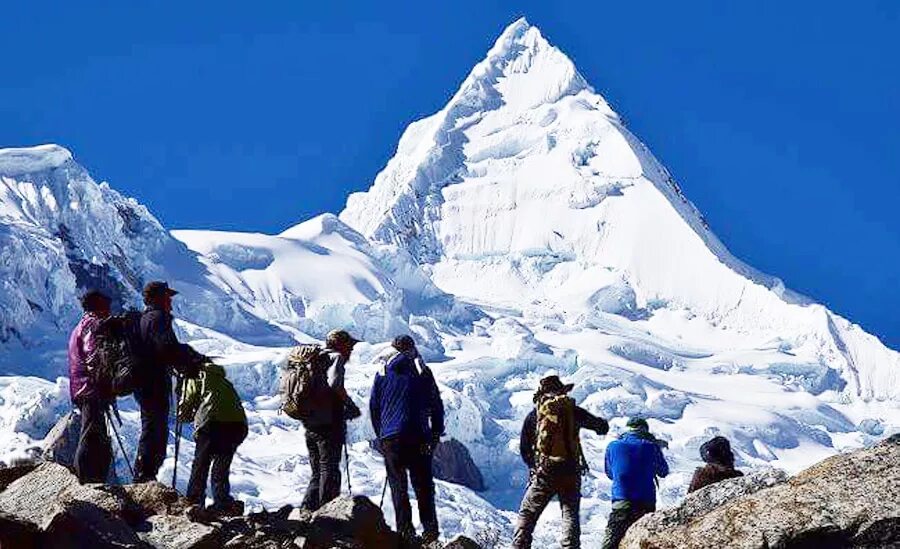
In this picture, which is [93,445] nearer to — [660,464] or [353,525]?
[353,525]

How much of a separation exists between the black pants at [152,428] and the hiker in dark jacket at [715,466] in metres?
4.27

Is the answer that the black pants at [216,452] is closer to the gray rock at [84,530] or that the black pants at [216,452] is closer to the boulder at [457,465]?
the gray rock at [84,530]

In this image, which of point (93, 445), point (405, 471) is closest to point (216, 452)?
point (93, 445)

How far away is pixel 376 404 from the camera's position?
45.2ft

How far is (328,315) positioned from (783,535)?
504ft

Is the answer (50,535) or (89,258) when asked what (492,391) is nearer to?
(89,258)

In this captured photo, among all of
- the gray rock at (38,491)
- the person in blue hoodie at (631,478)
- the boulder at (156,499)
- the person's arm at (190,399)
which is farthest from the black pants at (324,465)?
the gray rock at (38,491)

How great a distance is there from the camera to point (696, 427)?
509 feet

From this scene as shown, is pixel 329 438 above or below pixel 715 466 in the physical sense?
below

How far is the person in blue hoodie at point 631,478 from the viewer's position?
41.7 ft

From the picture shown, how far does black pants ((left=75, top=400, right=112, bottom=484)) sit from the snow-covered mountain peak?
172 m

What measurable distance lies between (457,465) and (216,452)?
373 ft

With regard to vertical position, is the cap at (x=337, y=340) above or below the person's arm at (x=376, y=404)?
above

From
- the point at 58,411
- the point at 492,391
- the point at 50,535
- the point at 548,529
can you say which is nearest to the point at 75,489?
the point at 50,535
